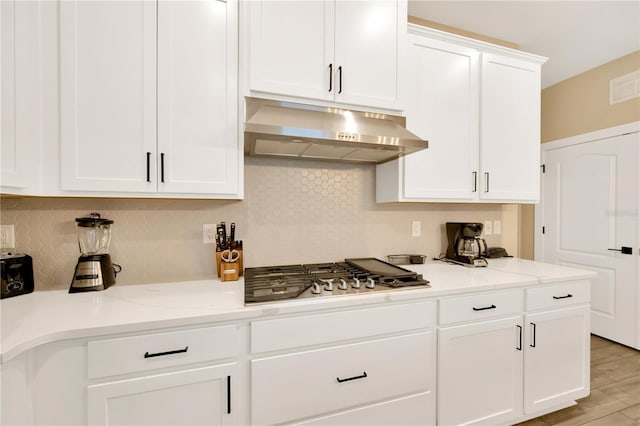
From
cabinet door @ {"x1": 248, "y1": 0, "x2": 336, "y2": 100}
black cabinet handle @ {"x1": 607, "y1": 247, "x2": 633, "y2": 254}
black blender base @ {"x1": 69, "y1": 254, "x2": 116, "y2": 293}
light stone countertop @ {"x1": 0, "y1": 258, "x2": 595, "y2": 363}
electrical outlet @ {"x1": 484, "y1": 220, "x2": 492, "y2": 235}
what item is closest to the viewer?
light stone countertop @ {"x1": 0, "y1": 258, "x2": 595, "y2": 363}

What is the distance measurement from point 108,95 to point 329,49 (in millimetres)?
1130

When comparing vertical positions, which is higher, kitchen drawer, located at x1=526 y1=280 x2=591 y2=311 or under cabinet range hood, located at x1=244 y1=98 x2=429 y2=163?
under cabinet range hood, located at x1=244 y1=98 x2=429 y2=163

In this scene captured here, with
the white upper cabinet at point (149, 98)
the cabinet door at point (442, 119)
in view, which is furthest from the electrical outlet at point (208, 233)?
the cabinet door at point (442, 119)

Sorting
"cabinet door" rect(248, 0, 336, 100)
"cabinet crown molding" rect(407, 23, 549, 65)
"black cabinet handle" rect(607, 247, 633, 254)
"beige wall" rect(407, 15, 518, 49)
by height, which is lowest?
"black cabinet handle" rect(607, 247, 633, 254)

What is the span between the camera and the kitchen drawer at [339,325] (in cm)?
120

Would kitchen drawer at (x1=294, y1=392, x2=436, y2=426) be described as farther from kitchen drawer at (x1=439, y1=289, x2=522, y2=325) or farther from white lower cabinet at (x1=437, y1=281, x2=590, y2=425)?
kitchen drawer at (x1=439, y1=289, x2=522, y2=325)

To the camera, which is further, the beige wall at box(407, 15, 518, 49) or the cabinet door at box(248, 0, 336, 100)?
the beige wall at box(407, 15, 518, 49)

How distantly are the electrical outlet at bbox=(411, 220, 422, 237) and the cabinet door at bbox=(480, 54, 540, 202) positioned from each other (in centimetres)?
50

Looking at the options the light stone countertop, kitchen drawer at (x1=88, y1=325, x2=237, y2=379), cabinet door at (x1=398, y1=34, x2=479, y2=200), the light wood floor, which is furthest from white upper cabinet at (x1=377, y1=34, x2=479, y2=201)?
the light wood floor

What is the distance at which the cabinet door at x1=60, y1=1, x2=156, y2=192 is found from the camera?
1.26 m

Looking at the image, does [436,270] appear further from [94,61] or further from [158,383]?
[94,61]

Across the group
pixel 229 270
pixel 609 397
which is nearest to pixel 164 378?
pixel 229 270

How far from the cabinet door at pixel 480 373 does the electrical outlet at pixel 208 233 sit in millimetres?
1398

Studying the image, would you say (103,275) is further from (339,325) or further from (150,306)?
(339,325)
